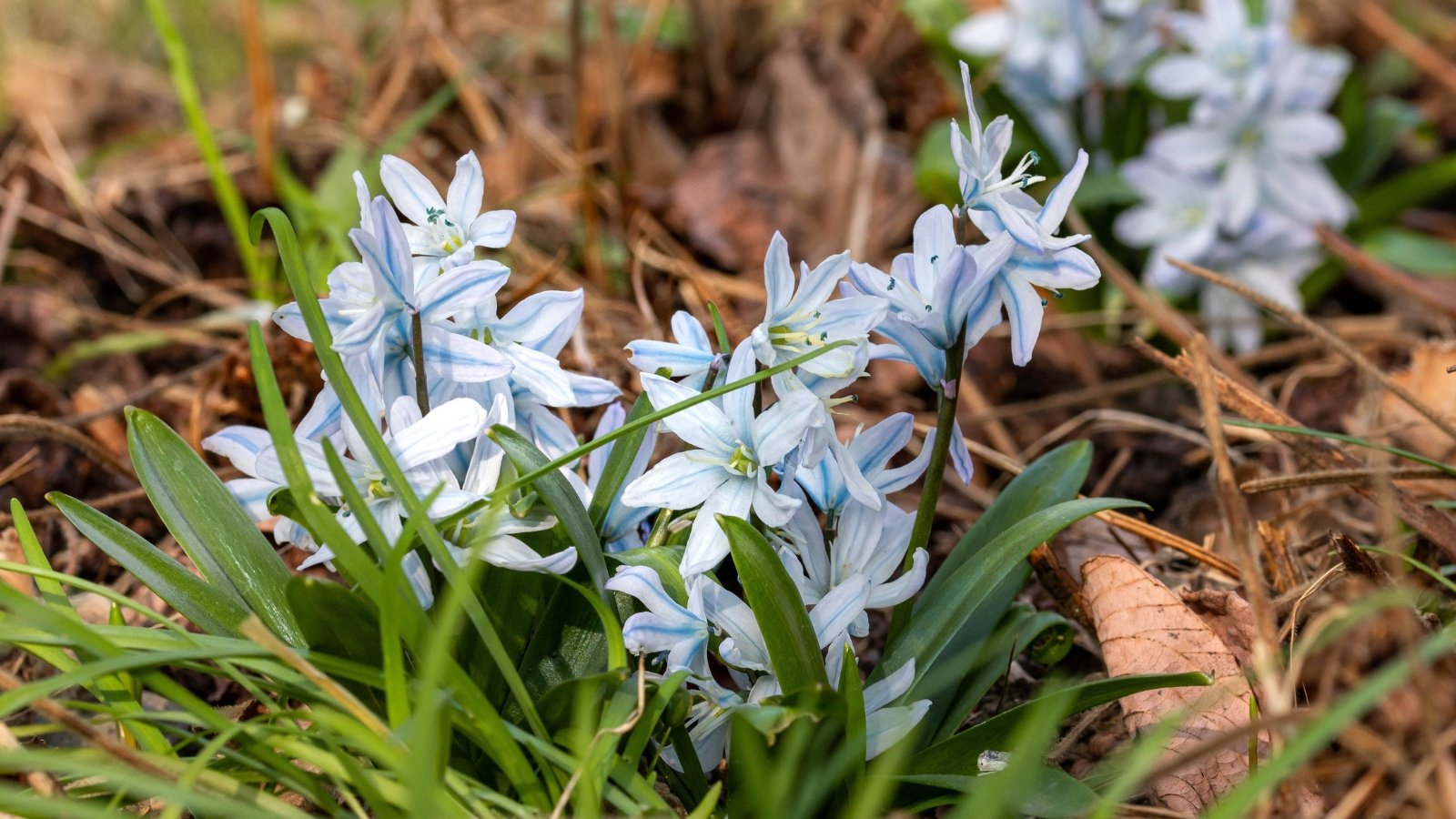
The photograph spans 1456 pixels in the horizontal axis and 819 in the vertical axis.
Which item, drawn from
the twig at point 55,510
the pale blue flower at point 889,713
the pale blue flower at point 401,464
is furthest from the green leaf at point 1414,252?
the twig at point 55,510

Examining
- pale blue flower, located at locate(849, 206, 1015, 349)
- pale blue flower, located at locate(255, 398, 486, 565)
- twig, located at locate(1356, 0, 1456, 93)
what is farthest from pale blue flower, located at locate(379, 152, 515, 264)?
twig, located at locate(1356, 0, 1456, 93)

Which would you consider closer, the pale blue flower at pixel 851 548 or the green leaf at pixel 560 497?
the green leaf at pixel 560 497

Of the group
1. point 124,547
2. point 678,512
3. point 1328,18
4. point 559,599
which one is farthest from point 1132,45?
point 124,547

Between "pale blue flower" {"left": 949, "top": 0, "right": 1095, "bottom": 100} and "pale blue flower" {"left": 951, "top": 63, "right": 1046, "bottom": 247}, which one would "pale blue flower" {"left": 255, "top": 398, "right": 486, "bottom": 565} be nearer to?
"pale blue flower" {"left": 951, "top": 63, "right": 1046, "bottom": 247}

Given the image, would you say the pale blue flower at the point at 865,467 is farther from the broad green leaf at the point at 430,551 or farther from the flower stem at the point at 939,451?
the broad green leaf at the point at 430,551

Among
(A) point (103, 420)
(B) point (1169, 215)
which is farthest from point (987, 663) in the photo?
(B) point (1169, 215)

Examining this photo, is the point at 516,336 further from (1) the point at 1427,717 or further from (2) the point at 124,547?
(1) the point at 1427,717
